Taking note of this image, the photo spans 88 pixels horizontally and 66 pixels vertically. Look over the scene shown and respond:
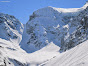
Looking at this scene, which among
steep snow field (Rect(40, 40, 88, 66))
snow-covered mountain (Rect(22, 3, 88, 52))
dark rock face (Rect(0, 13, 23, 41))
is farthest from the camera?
dark rock face (Rect(0, 13, 23, 41))

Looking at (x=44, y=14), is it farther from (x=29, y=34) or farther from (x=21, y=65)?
(x=21, y=65)

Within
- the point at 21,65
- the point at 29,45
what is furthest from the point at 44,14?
the point at 21,65

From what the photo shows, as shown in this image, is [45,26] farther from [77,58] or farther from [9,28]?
[77,58]

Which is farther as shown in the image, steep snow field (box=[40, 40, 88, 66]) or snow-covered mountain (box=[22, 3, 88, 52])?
snow-covered mountain (box=[22, 3, 88, 52])

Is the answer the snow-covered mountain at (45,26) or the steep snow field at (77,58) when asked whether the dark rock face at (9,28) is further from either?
the steep snow field at (77,58)

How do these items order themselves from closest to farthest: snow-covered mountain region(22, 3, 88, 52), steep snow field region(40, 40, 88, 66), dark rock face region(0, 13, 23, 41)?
steep snow field region(40, 40, 88, 66) < snow-covered mountain region(22, 3, 88, 52) < dark rock face region(0, 13, 23, 41)

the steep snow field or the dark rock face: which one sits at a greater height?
the dark rock face

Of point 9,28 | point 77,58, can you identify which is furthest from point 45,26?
point 77,58

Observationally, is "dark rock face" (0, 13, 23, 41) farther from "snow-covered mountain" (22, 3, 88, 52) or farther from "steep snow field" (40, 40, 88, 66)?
"steep snow field" (40, 40, 88, 66)

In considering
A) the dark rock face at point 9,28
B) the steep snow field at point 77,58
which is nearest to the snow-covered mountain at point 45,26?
the dark rock face at point 9,28

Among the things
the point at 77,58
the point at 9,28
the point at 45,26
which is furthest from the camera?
the point at 9,28

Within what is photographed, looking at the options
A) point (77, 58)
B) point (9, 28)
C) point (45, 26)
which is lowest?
point (77, 58)

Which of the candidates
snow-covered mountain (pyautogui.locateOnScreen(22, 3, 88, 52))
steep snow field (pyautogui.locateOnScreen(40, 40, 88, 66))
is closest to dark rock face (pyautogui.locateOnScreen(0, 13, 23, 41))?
snow-covered mountain (pyautogui.locateOnScreen(22, 3, 88, 52))

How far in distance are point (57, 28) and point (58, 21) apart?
8.38m
